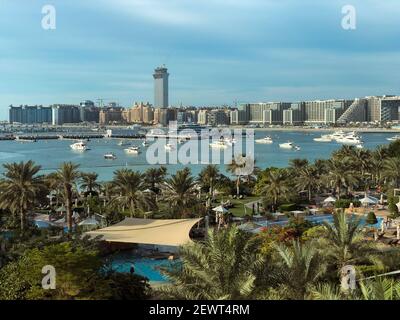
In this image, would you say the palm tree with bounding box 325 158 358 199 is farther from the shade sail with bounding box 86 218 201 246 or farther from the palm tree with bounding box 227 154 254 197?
the shade sail with bounding box 86 218 201 246

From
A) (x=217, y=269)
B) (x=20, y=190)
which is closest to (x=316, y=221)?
(x=20, y=190)

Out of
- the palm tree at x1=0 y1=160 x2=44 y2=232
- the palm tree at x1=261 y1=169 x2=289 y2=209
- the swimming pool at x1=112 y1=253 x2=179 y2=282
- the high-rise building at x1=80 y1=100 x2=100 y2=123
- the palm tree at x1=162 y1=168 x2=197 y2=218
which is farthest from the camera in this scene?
the high-rise building at x1=80 y1=100 x2=100 y2=123

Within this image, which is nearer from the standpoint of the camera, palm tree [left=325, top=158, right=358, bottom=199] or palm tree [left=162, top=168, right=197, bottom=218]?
palm tree [left=162, top=168, right=197, bottom=218]

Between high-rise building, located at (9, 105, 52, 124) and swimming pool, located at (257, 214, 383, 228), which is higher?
high-rise building, located at (9, 105, 52, 124)

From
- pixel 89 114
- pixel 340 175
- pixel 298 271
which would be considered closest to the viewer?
pixel 298 271

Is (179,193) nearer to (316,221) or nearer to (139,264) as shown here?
(316,221)

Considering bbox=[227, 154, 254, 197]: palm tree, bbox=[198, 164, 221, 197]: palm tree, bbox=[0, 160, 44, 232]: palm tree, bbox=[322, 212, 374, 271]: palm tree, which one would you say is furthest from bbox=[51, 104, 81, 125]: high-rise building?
bbox=[322, 212, 374, 271]: palm tree

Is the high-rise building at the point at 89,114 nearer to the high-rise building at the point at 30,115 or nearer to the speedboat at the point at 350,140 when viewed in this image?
the high-rise building at the point at 30,115
